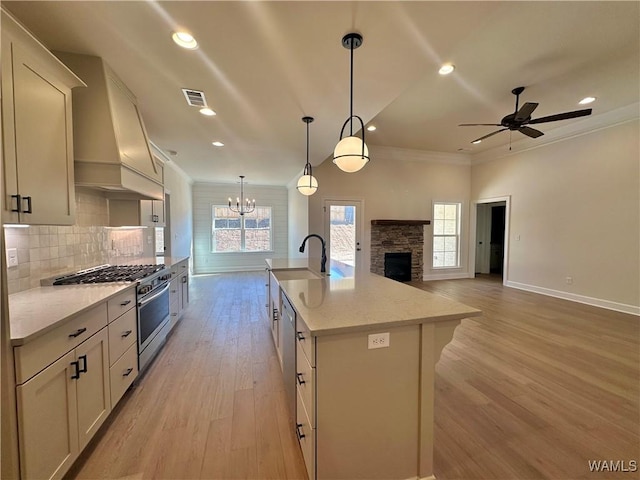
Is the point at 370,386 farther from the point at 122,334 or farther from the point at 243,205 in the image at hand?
the point at 243,205

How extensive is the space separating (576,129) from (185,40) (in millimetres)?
6283

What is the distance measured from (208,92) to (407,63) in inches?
73.9

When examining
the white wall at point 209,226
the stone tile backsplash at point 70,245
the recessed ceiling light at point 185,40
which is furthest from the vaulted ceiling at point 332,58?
the white wall at point 209,226

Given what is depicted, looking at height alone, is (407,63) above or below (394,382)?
above

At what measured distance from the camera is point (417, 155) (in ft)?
21.6

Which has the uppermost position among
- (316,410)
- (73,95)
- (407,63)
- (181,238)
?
(407,63)

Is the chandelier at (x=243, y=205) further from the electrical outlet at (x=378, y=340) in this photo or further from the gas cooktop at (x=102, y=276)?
the electrical outlet at (x=378, y=340)

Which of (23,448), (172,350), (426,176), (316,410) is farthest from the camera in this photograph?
(426,176)

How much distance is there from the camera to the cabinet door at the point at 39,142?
1437 mm

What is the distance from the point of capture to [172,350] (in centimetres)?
298

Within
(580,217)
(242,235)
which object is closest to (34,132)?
(242,235)

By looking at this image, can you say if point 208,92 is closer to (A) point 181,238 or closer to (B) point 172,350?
(B) point 172,350

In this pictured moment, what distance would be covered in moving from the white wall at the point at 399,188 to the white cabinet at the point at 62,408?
4.51 meters

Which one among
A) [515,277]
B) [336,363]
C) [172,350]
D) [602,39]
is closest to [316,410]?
[336,363]
